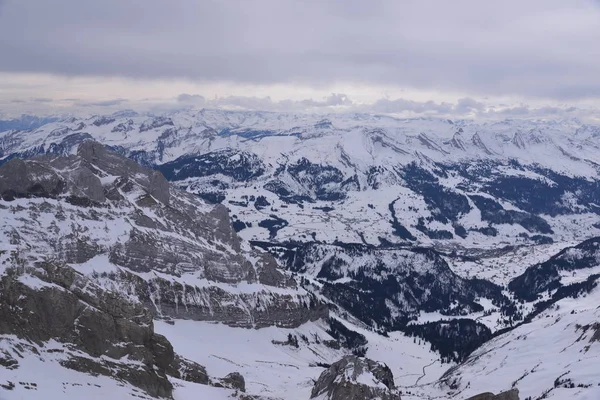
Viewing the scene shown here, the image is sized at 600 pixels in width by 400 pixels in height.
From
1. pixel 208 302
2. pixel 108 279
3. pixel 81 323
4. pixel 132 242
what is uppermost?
pixel 81 323

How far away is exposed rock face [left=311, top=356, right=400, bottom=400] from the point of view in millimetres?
100062

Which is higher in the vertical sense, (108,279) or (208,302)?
(108,279)

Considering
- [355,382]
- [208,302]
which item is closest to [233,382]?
[355,382]

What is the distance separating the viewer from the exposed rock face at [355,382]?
10006cm

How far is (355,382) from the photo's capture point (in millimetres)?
101125

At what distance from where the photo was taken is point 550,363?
163000 mm

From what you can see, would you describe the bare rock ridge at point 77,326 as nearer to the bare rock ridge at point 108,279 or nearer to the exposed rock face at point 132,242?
the bare rock ridge at point 108,279

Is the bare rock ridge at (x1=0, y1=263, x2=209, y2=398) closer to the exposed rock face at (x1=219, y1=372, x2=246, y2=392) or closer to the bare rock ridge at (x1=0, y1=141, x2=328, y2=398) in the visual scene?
the bare rock ridge at (x1=0, y1=141, x2=328, y2=398)

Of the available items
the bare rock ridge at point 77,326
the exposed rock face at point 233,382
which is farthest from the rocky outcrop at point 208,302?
the bare rock ridge at point 77,326

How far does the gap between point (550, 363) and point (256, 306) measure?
8870 cm

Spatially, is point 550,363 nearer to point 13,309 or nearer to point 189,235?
point 189,235

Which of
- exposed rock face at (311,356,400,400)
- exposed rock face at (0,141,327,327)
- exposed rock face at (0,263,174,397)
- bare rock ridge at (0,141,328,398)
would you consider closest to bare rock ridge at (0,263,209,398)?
exposed rock face at (0,263,174,397)

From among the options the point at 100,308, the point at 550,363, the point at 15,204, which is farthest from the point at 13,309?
the point at 550,363

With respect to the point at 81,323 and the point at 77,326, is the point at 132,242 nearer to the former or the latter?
the point at 81,323
